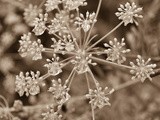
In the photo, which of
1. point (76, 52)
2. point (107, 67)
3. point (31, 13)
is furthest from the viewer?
point (107, 67)

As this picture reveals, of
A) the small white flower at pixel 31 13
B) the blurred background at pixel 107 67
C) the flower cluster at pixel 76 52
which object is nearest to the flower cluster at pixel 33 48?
the flower cluster at pixel 76 52

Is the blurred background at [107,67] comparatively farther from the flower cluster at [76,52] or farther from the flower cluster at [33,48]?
the flower cluster at [33,48]

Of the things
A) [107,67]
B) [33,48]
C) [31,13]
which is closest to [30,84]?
[33,48]

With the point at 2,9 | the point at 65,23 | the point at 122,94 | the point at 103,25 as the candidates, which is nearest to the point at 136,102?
the point at 122,94

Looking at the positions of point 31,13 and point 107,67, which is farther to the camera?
point 107,67

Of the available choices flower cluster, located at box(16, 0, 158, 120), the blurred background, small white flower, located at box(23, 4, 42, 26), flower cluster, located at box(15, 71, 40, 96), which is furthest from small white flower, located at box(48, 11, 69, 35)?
the blurred background

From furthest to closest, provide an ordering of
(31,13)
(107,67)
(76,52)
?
(107,67)
(31,13)
(76,52)

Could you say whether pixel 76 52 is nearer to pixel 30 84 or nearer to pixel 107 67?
pixel 30 84

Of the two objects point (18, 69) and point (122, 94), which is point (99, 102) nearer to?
point (122, 94)
